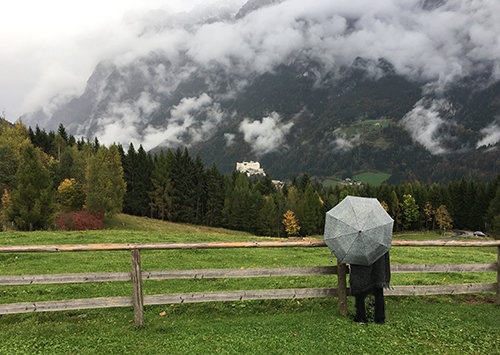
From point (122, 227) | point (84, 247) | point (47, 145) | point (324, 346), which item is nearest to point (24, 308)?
point (84, 247)

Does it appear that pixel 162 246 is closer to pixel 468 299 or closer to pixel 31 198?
pixel 468 299

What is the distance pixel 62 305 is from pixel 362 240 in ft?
25.1

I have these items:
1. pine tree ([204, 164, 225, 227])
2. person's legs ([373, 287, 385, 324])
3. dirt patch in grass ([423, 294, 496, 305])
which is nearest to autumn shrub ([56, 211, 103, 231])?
pine tree ([204, 164, 225, 227])

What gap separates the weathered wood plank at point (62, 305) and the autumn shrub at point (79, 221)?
38950mm

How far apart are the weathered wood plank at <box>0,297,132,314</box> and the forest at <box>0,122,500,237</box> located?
1549 inches

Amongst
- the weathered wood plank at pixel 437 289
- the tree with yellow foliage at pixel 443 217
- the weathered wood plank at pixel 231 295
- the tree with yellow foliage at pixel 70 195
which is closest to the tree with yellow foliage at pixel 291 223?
the tree with yellow foliage at pixel 443 217

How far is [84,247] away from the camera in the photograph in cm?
740

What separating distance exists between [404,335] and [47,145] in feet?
342

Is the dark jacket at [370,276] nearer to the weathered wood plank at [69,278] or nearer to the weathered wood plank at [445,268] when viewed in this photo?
the weathered wood plank at [445,268]

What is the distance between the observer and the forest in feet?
164

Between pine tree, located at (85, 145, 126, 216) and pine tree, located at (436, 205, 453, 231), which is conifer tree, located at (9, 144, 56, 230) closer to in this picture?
pine tree, located at (85, 145, 126, 216)

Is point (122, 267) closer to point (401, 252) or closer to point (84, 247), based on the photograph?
point (84, 247)

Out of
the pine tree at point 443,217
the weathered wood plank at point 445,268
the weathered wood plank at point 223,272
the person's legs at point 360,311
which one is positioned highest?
the weathered wood plank at point 223,272

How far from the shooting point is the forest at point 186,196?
50.1 m
